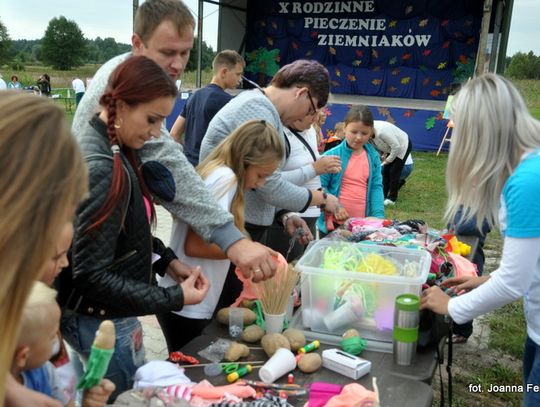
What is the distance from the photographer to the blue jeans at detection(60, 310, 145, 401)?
4.97 feet

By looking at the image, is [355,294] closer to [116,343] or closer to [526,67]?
[116,343]

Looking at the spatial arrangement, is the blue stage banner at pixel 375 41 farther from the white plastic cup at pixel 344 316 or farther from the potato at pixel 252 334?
the potato at pixel 252 334

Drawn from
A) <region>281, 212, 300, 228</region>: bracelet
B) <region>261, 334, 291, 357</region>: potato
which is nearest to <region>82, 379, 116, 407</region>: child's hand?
<region>261, 334, 291, 357</region>: potato

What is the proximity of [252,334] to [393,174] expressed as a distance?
563 cm

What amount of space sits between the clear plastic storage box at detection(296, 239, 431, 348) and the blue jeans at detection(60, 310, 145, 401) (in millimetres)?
639

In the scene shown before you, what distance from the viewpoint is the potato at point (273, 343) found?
164 centimetres

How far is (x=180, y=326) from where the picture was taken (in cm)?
205

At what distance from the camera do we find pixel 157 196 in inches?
71.3

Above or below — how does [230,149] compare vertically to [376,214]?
above

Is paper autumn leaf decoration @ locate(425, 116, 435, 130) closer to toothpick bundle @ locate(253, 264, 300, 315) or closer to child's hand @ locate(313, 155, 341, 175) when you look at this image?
child's hand @ locate(313, 155, 341, 175)

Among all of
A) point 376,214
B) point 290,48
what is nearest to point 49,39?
point 290,48

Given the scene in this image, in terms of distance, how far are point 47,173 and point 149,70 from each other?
2.76 ft

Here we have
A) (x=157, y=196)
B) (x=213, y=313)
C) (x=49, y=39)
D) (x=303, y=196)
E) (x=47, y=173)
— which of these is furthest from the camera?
(x=49, y=39)

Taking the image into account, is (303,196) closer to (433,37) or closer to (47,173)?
(47,173)
